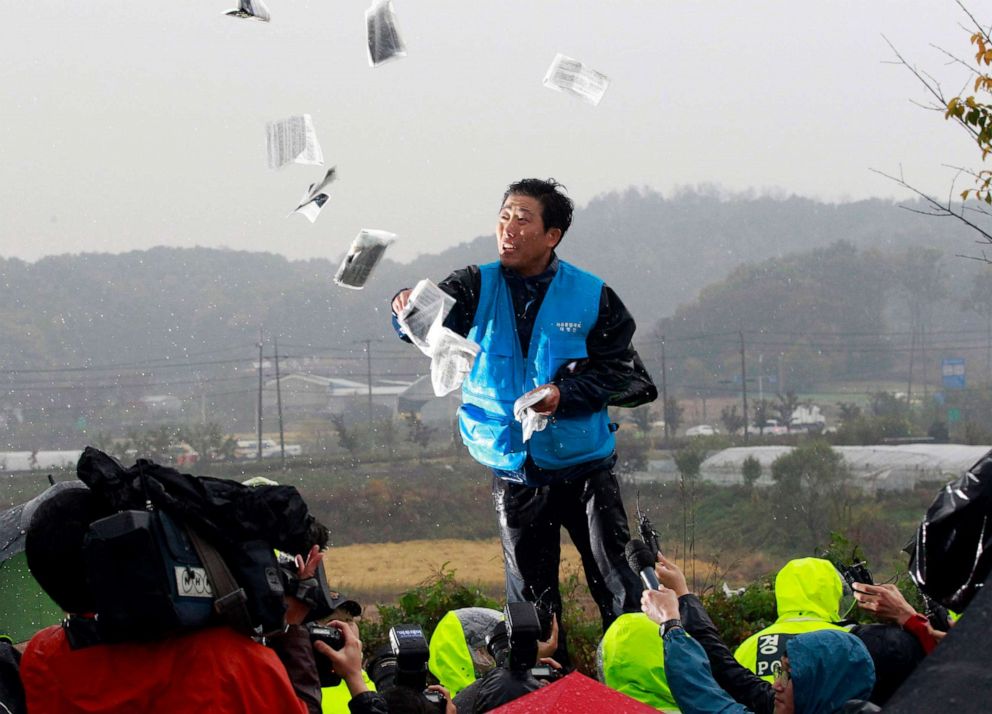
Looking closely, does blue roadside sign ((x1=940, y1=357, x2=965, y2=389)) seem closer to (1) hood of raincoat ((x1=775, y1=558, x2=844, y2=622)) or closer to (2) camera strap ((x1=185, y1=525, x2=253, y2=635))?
(1) hood of raincoat ((x1=775, y1=558, x2=844, y2=622))

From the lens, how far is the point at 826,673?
118 inches

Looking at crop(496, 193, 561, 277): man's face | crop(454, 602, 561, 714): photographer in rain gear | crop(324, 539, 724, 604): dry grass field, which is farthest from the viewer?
crop(324, 539, 724, 604): dry grass field

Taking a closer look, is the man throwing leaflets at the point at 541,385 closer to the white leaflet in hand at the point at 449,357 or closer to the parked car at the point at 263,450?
the white leaflet in hand at the point at 449,357

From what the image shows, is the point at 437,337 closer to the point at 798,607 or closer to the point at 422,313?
the point at 422,313

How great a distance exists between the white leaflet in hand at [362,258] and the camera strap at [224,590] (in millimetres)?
2593

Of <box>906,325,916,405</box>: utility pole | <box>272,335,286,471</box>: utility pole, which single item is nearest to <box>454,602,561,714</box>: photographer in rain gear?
<box>272,335,286,471</box>: utility pole

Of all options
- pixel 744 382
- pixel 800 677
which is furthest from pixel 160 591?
pixel 744 382

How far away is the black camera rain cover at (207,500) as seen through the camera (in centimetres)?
236

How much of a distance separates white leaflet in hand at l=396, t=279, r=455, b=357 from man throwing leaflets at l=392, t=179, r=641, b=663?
12 centimetres

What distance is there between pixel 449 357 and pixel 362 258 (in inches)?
31.3

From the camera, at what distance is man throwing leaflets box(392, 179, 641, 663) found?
434cm

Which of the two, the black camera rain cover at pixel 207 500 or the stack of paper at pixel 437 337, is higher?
the stack of paper at pixel 437 337

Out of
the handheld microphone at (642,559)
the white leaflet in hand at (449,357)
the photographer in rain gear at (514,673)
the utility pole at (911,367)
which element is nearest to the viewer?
the photographer in rain gear at (514,673)

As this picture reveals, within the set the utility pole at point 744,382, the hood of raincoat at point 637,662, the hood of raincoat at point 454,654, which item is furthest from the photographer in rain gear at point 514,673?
the utility pole at point 744,382
